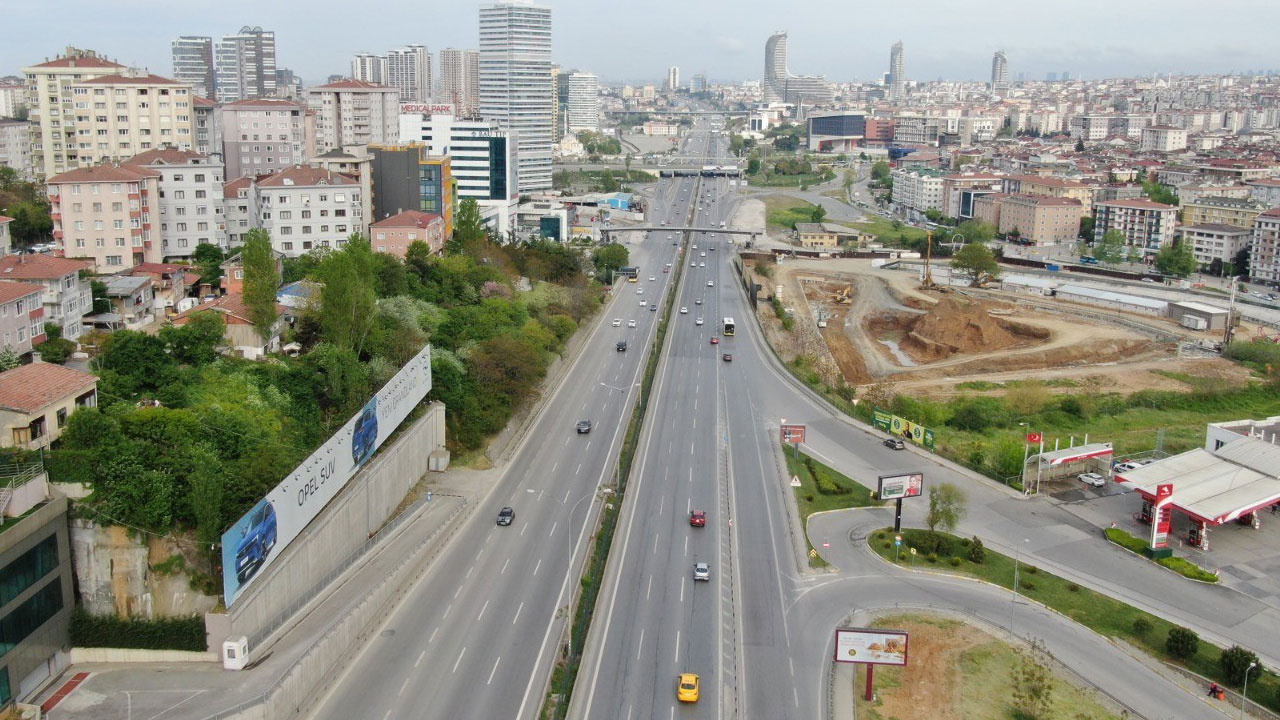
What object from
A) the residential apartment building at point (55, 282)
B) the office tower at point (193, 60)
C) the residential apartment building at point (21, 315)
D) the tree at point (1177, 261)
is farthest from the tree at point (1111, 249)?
the office tower at point (193, 60)

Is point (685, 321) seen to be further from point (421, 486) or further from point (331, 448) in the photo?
point (331, 448)

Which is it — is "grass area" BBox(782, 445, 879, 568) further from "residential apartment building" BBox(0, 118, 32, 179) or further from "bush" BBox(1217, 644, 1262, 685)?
"residential apartment building" BBox(0, 118, 32, 179)

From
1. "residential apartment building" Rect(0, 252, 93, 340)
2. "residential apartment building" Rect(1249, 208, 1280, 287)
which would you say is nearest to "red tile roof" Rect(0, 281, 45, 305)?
"residential apartment building" Rect(0, 252, 93, 340)

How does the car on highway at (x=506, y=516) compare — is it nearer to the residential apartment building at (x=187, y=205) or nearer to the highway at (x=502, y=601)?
the highway at (x=502, y=601)

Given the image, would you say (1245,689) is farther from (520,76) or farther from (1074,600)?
(520,76)

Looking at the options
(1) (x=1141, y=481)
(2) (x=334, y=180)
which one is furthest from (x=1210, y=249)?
(2) (x=334, y=180)

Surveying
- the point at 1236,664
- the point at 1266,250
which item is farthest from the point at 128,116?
the point at 1266,250
